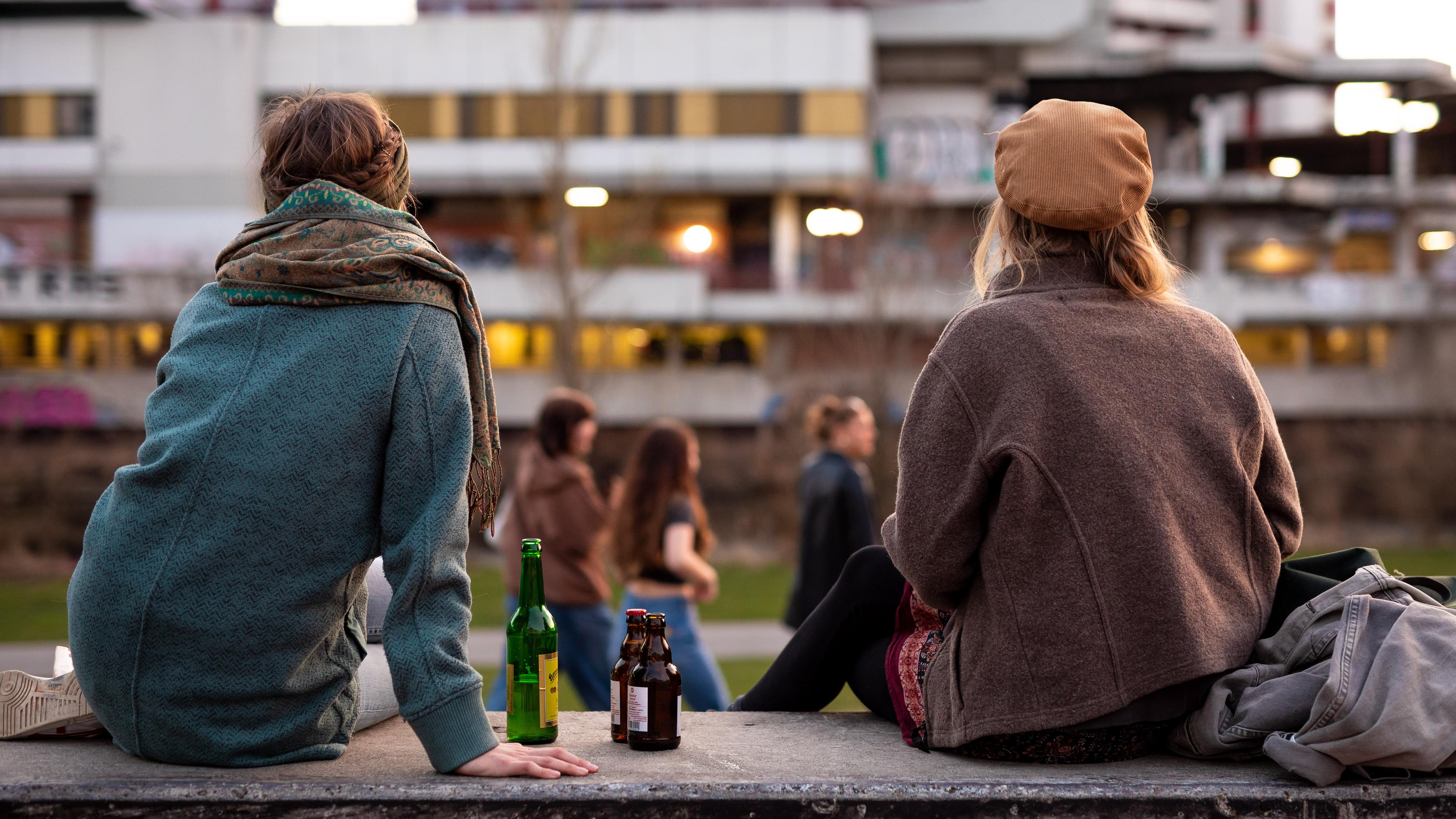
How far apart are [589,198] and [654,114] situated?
4.25 m

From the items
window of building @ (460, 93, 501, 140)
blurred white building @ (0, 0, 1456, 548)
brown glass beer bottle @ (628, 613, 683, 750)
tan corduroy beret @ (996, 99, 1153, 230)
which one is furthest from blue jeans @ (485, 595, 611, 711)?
window of building @ (460, 93, 501, 140)

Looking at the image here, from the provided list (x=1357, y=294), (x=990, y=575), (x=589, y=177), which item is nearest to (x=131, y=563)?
(x=990, y=575)

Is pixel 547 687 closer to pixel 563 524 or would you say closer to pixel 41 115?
pixel 563 524

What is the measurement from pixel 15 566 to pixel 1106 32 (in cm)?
3924

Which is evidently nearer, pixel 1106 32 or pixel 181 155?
pixel 181 155

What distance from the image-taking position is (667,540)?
21.4 ft

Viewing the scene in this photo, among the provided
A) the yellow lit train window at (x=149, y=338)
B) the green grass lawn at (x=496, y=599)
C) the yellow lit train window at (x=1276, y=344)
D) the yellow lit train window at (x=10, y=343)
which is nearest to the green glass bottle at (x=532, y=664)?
the green grass lawn at (x=496, y=599)

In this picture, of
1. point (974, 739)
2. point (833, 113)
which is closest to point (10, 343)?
point (833, 113)

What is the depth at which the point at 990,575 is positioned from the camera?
2.71 m

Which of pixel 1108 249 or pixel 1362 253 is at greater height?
pixel 1362 253

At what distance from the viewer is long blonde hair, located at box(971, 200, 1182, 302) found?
9.27 ft

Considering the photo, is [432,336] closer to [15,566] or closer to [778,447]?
[15,566]

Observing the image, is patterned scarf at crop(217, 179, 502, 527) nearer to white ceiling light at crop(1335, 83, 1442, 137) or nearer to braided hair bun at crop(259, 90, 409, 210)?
braided hair bun at crop(259, 90, 409, 210)

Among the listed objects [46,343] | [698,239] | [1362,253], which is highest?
[698,239]
